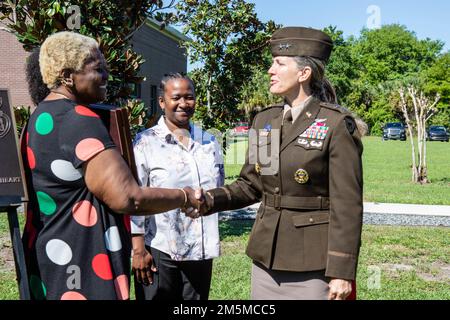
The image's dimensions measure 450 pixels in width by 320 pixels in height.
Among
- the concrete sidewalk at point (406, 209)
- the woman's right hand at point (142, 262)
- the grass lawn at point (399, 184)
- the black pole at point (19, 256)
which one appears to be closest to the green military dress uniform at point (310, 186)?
the woman's right hand at point (142, 262)

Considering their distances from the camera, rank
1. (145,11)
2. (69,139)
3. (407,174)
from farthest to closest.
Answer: (407,174), (145,11), (69,139)

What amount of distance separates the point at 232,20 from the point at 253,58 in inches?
29.8

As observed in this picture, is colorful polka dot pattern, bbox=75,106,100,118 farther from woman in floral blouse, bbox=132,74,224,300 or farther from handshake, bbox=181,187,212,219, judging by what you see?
woman in floral blouse, bbox=132,74,224,300

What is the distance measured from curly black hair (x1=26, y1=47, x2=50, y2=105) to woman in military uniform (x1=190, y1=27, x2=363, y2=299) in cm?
115

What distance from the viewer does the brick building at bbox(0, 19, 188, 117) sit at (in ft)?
66.8

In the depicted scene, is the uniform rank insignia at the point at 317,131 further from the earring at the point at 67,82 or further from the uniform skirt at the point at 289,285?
the earring at the point at 67,82

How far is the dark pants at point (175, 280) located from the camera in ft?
11.8

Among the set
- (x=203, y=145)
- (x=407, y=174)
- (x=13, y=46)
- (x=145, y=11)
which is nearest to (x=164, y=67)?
(x=13, y=46)

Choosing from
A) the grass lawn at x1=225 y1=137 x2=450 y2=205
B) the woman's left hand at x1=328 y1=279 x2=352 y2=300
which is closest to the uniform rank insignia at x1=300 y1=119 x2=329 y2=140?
the woman's left hand at x1=328 y1=279 x2=352 y2=300

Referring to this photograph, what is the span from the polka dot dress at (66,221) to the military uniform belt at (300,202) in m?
0.84

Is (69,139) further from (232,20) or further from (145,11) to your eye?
(232,20)

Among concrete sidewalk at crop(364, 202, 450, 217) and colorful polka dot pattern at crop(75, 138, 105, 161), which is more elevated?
colorful polka dot pattern at crop(75, 138, 105, 161)

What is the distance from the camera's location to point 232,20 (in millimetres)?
10086
